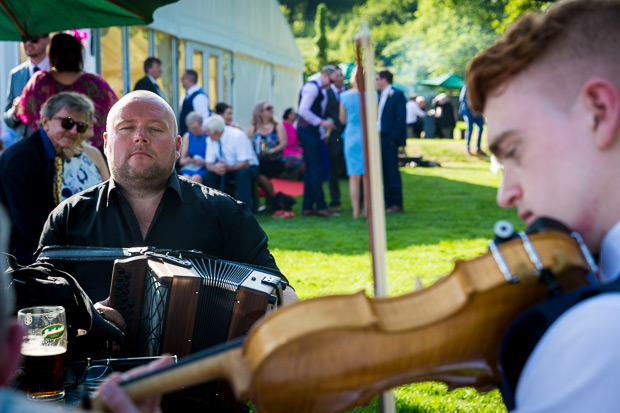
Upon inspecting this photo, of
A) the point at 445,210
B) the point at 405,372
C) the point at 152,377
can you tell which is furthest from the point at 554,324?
the point at 445,210

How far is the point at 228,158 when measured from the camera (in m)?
10.2

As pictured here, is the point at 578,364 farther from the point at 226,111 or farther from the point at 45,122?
the point at 226,111

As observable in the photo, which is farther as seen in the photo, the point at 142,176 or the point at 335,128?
the point at 335,128

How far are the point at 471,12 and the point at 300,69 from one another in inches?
672

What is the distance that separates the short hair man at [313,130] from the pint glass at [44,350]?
8326mm

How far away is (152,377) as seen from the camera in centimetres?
123

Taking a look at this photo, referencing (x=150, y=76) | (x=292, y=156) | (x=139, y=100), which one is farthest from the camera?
(x=292, y=156)

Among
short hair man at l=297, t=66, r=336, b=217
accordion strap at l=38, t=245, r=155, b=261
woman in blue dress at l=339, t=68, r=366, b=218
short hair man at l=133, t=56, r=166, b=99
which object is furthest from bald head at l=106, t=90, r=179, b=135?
short hair man at l=297, t=66, r=336, b=217

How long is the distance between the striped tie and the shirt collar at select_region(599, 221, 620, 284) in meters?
3.54

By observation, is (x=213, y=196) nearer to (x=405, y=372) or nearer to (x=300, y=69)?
(x=405, y=372)

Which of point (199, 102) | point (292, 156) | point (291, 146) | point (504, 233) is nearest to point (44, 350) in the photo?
point (504, 233)

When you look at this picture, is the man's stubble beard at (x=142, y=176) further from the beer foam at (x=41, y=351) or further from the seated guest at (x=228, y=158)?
the seated guest at (x=228, y=158)

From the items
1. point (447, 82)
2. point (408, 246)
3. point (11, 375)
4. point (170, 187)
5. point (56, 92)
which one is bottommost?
point (408, 246)

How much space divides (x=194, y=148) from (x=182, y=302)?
7.80m
